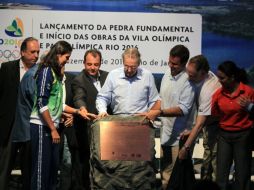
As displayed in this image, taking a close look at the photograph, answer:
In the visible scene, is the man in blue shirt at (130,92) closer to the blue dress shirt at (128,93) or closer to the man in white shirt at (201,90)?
the blue dress shirt at (128,93)

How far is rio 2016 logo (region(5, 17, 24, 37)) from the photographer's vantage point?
7504mm

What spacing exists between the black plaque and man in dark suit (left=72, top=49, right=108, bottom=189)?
870 mm

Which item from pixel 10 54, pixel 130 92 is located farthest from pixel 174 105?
pixel 10 54

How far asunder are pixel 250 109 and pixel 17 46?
2.83 meters

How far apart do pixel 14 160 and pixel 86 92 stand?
3.38 feet

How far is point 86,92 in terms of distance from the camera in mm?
6434

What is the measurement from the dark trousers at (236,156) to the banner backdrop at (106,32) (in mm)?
1451

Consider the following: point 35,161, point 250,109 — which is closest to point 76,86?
point 35,161

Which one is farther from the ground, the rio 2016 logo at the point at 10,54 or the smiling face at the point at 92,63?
the rio 2016 logo at the point at 10,54

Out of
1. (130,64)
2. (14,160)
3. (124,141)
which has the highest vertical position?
(130,64)

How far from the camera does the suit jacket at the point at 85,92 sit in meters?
6.38

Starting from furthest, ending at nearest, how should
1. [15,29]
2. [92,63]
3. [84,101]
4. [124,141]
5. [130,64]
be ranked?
[15,29] → [92,63] → [84,101] → [130,64] → [124,141]

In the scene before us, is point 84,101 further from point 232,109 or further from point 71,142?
point 232,109

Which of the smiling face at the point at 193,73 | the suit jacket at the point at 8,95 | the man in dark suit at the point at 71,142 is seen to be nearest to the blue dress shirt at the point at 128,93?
the smiling face at the point at 193,73
